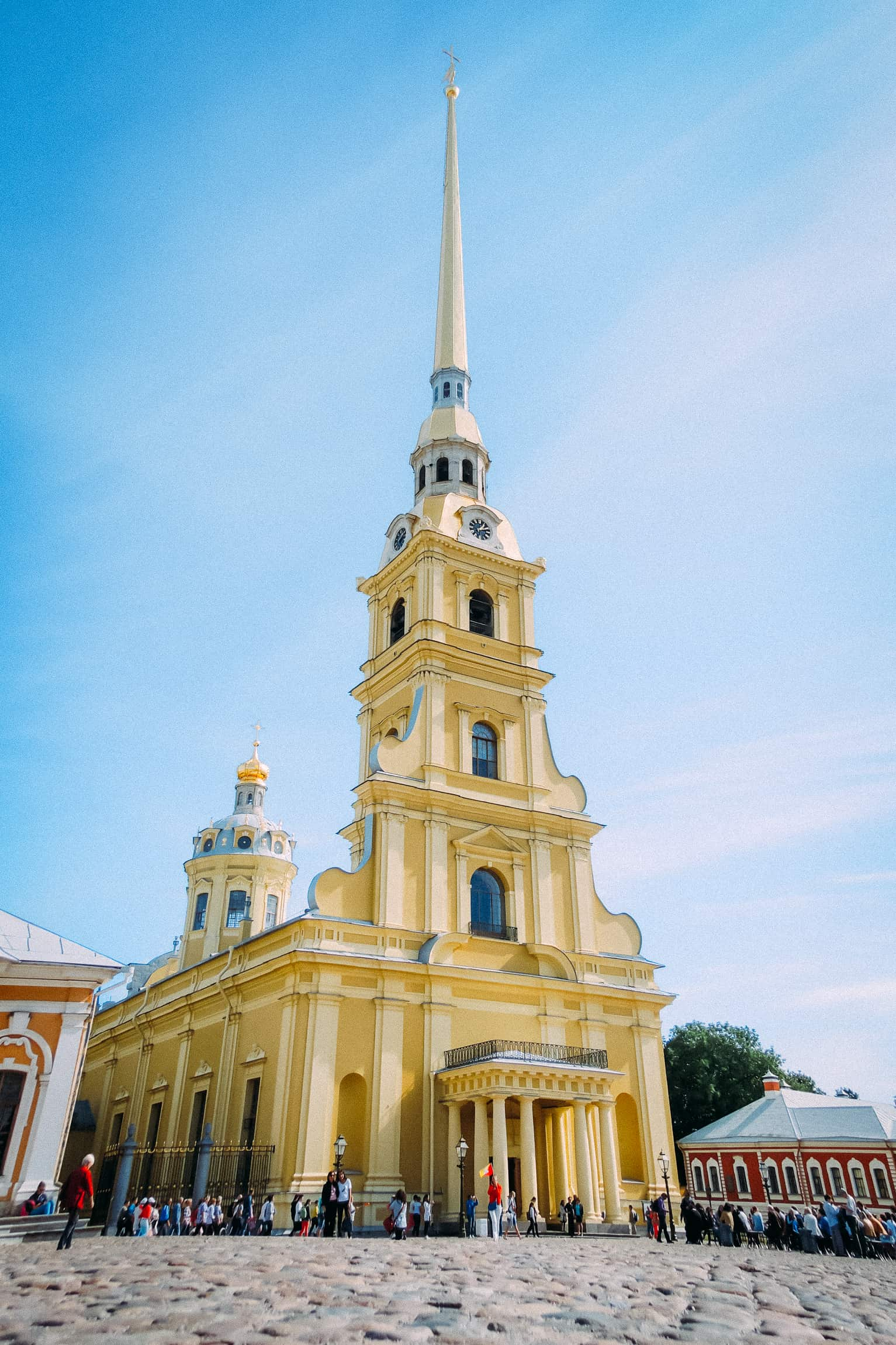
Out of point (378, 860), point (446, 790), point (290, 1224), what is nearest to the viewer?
point (290, 1224)

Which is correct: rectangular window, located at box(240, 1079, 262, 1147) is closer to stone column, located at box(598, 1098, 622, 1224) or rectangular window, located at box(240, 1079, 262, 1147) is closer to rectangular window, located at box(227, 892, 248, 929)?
stone column, located at box(598, 1098, 622, 1224)

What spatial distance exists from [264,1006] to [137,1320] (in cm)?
2149

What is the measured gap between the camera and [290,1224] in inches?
922

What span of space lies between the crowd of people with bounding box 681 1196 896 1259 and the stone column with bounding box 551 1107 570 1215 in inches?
143

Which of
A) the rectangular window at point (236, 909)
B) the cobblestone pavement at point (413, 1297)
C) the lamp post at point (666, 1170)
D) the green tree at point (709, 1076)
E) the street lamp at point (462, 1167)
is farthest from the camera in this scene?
the green tree at point (709, 1076)

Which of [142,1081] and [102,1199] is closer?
[102,1199]

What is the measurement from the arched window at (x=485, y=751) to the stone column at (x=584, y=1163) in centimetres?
1132

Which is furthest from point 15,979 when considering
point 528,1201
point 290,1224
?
point 528,1201

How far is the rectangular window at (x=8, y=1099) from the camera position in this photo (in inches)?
769

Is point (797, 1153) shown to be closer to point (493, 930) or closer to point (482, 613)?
point (493, 930)

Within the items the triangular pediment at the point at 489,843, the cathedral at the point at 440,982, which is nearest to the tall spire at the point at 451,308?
the cathedral at the point at 440,982

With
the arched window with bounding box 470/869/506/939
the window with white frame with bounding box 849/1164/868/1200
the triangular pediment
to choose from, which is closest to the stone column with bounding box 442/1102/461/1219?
the arched window with bounding box 470/869/506/939

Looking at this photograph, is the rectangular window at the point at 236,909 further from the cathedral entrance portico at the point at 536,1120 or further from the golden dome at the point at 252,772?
the cathedral entrance portico at the point at 536,1120

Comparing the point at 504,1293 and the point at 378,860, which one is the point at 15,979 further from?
the point at 504,1293
